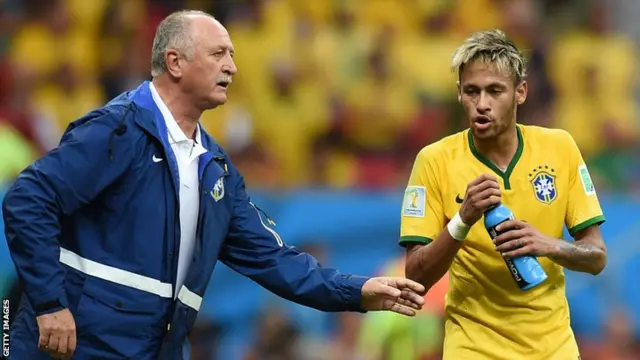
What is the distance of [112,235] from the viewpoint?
557 centimetres

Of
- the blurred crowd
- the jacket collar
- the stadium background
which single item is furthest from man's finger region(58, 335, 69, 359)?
the blurred crowd

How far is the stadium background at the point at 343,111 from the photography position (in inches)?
410

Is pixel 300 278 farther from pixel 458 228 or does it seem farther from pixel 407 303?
pixel 458 228

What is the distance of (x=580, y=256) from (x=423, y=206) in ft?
2.49

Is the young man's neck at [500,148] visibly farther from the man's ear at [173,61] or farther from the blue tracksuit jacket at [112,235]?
the man's ear at [173,61]

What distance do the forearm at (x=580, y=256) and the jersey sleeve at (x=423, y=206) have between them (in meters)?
0.60

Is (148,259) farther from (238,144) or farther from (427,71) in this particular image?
(427,71)

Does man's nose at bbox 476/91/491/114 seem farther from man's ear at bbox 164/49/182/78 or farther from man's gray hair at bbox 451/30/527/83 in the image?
man's ear at bbox 164/49/182/78

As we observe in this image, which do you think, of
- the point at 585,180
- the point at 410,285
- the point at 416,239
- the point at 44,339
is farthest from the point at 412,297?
the point at 44,339

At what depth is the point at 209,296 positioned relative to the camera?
10312 millimetres

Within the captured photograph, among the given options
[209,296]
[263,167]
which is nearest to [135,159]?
[209,296]

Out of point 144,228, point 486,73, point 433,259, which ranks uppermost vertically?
point 486,73

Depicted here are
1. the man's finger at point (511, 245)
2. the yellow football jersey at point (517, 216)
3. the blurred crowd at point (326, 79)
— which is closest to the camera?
the man's finger at point (511, 245)

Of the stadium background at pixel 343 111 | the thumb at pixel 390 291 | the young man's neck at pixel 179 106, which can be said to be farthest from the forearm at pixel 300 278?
the stadium background at pixel 343 111
